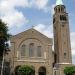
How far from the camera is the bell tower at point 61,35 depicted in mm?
64312

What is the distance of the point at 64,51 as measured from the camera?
211ft

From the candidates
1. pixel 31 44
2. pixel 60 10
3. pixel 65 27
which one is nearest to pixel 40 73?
pixel 31 44

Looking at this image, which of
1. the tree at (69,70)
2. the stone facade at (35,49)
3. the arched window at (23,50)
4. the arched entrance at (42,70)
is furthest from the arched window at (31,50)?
the tree at (69,70)

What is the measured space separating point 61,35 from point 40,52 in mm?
7446

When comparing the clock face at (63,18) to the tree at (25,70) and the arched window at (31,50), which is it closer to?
the arched window at (31,50)

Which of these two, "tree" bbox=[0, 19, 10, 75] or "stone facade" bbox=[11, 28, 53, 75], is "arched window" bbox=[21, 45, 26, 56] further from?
"tree" bbox=[0, 19, 10, 75]

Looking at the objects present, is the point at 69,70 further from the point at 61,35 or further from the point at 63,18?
the point at 63,18

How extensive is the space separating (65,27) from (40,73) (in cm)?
1358

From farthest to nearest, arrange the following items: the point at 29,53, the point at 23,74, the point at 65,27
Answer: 1. the point at 65,27
2. the point at 29,53
3. the point at 23,74

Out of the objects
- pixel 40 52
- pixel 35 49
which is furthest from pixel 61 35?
pixel 35 49

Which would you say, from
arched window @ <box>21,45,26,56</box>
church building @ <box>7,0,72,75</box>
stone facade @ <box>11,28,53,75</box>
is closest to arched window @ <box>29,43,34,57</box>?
church building @ <box>7,0,72,75</box>

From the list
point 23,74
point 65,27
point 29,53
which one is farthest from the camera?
point 65,27

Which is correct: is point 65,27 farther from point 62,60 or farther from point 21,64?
point 21,64

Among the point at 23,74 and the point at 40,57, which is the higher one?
the point at 40,57
